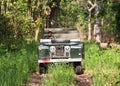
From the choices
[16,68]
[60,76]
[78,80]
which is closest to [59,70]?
[60,76]

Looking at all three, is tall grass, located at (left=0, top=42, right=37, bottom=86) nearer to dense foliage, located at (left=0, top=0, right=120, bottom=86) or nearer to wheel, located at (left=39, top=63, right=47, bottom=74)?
dense foliage, located at (left=0, top=0, right=120, bottom=86)

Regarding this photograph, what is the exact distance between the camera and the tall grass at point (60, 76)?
33.1 feet

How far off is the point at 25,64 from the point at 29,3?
484 inches

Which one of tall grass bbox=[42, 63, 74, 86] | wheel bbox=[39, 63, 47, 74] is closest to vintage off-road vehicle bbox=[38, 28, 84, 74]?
wheel bbox=[39, 63, 47, 74]

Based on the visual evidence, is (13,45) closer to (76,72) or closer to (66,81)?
(76,72)

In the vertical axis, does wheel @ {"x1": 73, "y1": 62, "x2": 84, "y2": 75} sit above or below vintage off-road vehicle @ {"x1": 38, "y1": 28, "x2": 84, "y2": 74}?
below

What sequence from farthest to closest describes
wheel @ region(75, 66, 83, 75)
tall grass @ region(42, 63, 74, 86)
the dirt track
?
wheel @ region(75, 66, 83, 75) < the dirt track < tall grass @ region(42, 63, 74, 86)

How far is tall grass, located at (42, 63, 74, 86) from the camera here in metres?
10.1

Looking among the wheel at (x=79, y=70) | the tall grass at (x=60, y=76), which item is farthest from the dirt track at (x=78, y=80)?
the tall grass at (x=60, y=76)

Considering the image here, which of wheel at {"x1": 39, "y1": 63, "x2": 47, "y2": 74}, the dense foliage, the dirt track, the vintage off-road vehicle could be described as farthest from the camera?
wheel at {"x1": 39, "y1": 63, "x2": 47, "y2": 74}

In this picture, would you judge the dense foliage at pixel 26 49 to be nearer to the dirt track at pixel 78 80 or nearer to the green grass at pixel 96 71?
the green grass at pixel 96 71

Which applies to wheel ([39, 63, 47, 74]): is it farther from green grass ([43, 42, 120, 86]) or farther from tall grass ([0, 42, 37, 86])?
green grass ([43, 42, 120, 86])

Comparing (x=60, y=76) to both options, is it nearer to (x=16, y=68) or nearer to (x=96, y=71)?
(x=16, y=68)

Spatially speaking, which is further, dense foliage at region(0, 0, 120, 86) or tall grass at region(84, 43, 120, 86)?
tall grass at region(84, 43, 120, 86)
